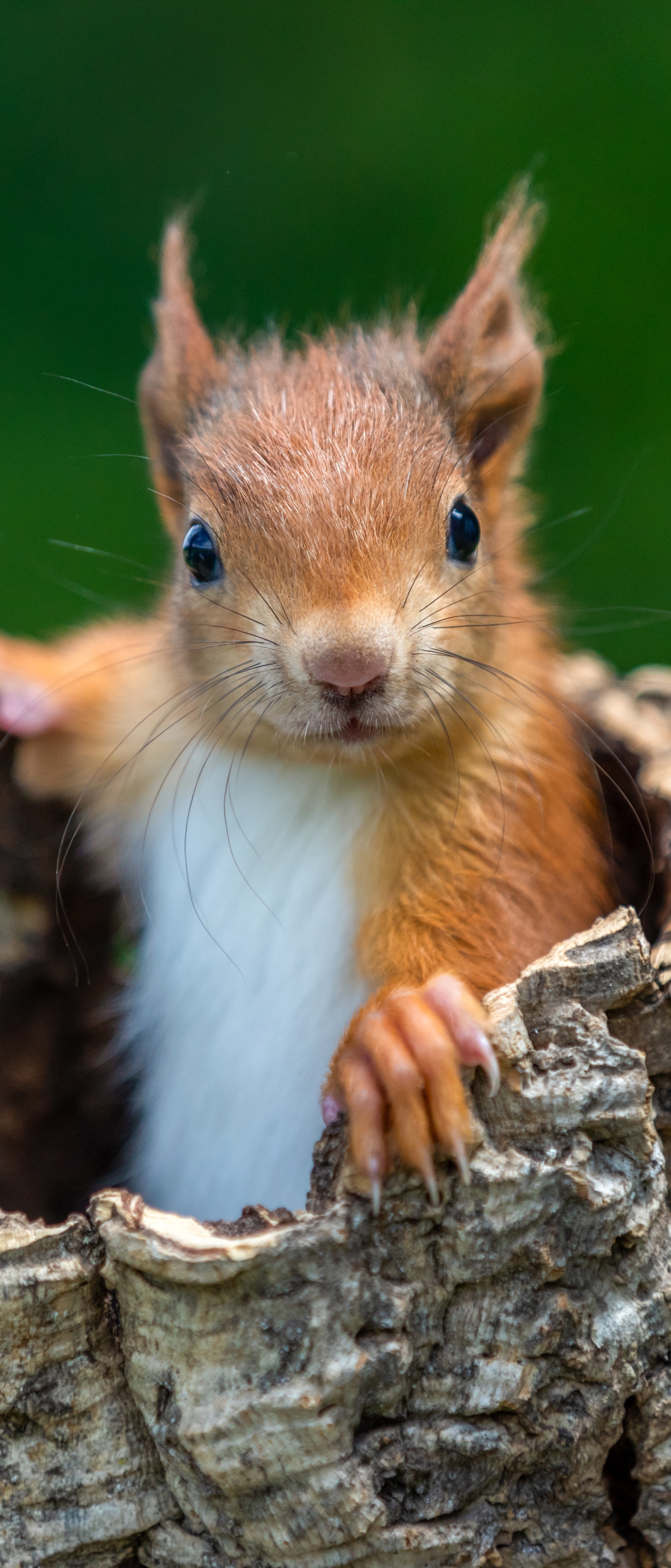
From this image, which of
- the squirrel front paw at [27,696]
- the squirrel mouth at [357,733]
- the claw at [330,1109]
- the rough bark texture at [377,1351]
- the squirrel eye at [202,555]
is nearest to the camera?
the rough bark texture at [377,1351]

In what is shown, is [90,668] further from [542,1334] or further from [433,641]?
[542,1334]

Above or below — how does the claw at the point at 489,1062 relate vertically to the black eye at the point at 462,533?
below

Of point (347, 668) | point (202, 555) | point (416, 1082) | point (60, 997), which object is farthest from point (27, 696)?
point (416, 1082)

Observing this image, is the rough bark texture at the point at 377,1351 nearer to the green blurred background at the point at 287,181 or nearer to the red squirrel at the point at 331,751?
the red squirrel at the point at 331,751

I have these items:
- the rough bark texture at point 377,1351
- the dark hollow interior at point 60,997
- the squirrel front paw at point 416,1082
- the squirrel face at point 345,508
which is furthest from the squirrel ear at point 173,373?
the rough bark texture at point 377,1351

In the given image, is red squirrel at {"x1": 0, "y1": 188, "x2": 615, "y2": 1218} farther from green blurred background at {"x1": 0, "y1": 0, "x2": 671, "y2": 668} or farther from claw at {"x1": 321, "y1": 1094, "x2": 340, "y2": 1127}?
green blurred background at {"x1": 0, "y1": 0, "x2": 671, "y2": 668}

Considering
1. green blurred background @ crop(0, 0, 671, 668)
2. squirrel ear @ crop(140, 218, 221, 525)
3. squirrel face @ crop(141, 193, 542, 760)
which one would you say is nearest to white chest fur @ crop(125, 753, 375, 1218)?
squirrel face @ crop(141, 193, 542, 760)
